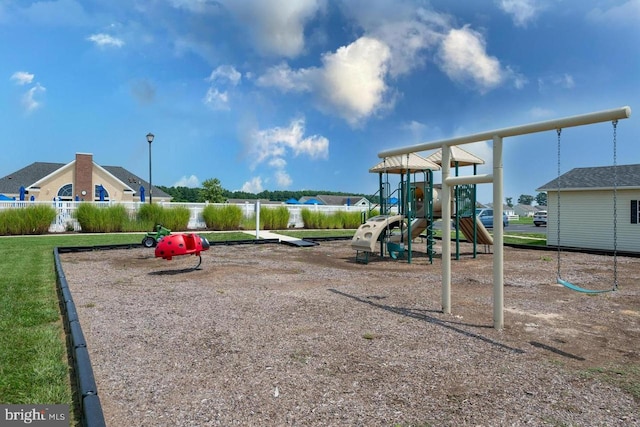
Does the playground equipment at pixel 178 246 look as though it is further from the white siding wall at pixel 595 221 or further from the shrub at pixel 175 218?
the white siding wall at pixel 595 221

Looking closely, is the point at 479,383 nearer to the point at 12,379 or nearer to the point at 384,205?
→ the point at 12,379

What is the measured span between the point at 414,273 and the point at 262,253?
5348mm

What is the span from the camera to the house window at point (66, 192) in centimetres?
3784

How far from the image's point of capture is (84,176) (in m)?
38.0

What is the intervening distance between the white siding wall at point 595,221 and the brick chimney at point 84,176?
37381 millimetres

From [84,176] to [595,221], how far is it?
39436 mm

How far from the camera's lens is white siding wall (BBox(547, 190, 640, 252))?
1562 cm

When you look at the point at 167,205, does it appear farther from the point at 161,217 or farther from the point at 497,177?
the point at 497,177

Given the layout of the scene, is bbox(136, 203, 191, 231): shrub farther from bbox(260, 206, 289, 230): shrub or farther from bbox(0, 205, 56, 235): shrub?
bbox(260, 206, 289, 230): shrub

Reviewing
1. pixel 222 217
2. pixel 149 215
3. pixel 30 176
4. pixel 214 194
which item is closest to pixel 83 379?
pixel 149 215

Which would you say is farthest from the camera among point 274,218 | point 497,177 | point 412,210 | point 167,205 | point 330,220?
point 330,220

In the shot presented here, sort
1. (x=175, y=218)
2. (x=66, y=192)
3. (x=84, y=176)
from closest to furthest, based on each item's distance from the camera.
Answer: (x=175, y=218), (x=84, y=176), (x=66, y=192)

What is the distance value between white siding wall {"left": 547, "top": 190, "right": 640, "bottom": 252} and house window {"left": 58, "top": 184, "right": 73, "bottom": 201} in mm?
38836

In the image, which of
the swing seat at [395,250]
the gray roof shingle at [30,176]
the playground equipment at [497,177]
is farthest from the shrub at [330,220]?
the gray roof shingle at [30,176]
